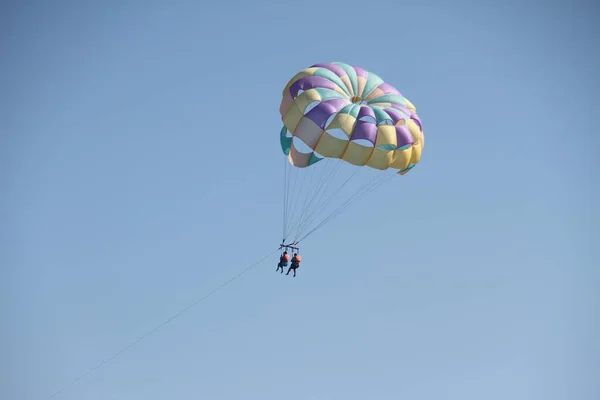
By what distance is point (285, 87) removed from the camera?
113ft

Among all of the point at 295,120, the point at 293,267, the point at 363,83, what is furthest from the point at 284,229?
the point at 363,83

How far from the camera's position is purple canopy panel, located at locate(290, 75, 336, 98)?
33500 mm

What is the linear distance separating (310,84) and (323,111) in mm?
1237

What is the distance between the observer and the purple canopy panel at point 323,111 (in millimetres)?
32750

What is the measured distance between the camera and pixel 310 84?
33.5 meters

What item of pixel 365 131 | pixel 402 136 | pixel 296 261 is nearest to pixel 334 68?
pixel 365 131

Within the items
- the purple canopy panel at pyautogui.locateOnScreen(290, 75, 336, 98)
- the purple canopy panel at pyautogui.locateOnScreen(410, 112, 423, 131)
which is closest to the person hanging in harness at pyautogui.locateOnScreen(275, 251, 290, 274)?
the purple canopy panel at pyautogui.locateOnScreen(290, 75, 336, 98)

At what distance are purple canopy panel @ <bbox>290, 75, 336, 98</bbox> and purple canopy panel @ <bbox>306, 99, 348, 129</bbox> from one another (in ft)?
2.59

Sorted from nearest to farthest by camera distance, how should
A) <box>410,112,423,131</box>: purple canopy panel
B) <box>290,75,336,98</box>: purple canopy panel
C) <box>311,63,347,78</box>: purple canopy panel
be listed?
<box>290,75,336,98</box>: purple canopy panel < <box>410,112,423,131</box>: purple canopy panel < <box>311,63,347,78</box>: purple canopy panel

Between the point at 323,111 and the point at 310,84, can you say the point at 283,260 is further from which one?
the point at 310,84

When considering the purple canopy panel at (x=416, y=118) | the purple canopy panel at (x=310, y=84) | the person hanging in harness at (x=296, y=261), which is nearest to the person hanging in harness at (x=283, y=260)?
the person hanging in harness at (x=296, y=261)

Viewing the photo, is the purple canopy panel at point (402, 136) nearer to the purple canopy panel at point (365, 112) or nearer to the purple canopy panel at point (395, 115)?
the purple canopy panel at point (395, 115)

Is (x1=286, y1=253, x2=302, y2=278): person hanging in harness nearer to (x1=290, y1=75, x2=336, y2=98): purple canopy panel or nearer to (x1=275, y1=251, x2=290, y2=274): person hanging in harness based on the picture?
(x1=275, y1=251, x2=290, y2=274): person hanging in harness

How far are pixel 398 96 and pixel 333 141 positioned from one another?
2.97 metres
